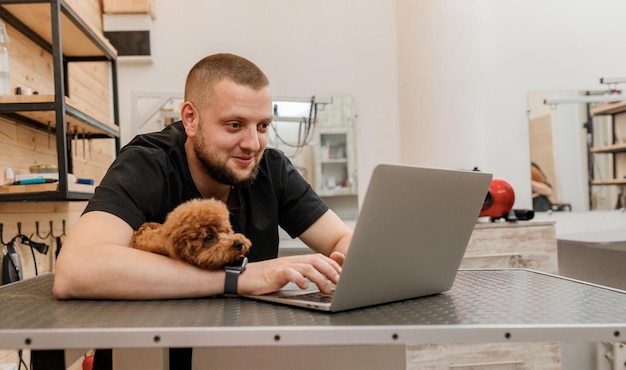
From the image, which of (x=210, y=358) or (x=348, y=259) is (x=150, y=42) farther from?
(x=348, y=259)

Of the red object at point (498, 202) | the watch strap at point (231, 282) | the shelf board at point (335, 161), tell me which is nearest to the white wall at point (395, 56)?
the shelf board at point (335, 161)

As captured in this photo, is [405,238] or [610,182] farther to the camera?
[610,182]

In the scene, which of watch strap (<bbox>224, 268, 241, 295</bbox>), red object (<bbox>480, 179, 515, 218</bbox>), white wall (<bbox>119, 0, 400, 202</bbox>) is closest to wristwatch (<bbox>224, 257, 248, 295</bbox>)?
watch strap (<bbox>224, 268, 241, 295</bbox>)

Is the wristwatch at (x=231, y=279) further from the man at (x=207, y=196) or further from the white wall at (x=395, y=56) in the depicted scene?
the white wall at (x=395, y=56)

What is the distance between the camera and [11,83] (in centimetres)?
178

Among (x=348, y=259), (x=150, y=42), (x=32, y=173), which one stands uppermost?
(x=150, y=42)

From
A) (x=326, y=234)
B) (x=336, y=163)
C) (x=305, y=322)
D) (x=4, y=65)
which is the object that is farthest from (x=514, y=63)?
(x=305, y=322)

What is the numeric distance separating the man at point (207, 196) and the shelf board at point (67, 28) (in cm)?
60

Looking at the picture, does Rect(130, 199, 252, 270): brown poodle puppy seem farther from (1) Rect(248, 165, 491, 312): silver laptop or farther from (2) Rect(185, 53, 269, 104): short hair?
(2) Rect(185, 53, 269, 104): short hair

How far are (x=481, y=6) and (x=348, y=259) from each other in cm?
250

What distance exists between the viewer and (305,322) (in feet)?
2.44

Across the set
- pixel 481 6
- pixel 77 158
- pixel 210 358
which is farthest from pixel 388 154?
pixel 210 358

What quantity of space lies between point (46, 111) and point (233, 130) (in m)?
0.68

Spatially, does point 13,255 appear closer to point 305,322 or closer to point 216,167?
point 216,167
